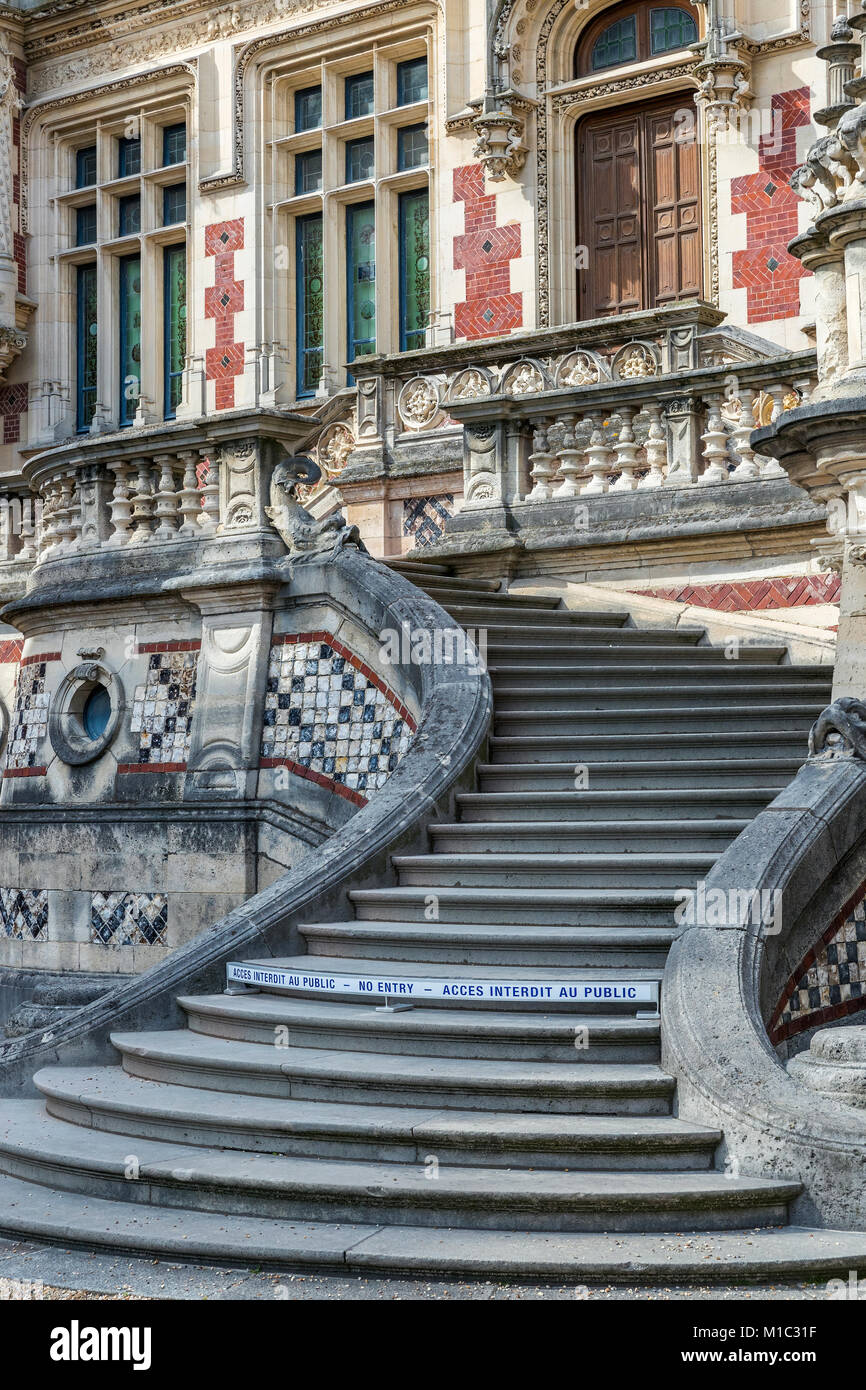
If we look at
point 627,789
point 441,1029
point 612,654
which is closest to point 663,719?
point 627,789

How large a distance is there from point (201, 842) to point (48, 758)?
1.89m

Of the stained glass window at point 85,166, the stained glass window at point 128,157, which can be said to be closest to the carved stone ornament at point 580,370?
the stained glass window at point 128,157

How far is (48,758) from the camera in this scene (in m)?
11.6

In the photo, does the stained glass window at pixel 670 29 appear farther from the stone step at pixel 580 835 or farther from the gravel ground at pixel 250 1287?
the gravel ground at pixel 250 1287

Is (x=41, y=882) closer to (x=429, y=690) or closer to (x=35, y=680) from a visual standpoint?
(x=35, y=680)

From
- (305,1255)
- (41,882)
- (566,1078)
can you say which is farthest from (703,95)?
(305,1255)

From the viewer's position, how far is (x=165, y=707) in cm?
1091

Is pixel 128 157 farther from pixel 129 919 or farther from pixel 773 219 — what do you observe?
pixel 129 919

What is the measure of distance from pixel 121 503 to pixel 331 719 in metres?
2.70

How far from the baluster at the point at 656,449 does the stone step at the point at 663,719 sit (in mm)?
2098

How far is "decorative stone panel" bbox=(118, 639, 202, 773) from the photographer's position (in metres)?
10.8

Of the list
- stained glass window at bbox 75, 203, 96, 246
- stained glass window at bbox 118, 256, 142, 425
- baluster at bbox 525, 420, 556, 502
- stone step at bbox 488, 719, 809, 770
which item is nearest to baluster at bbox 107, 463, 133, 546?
baluster at bbox 525, 420, 556, 502

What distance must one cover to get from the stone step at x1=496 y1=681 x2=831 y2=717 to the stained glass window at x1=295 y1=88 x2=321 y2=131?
11781 millimetres

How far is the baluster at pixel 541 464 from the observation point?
1167 cm
